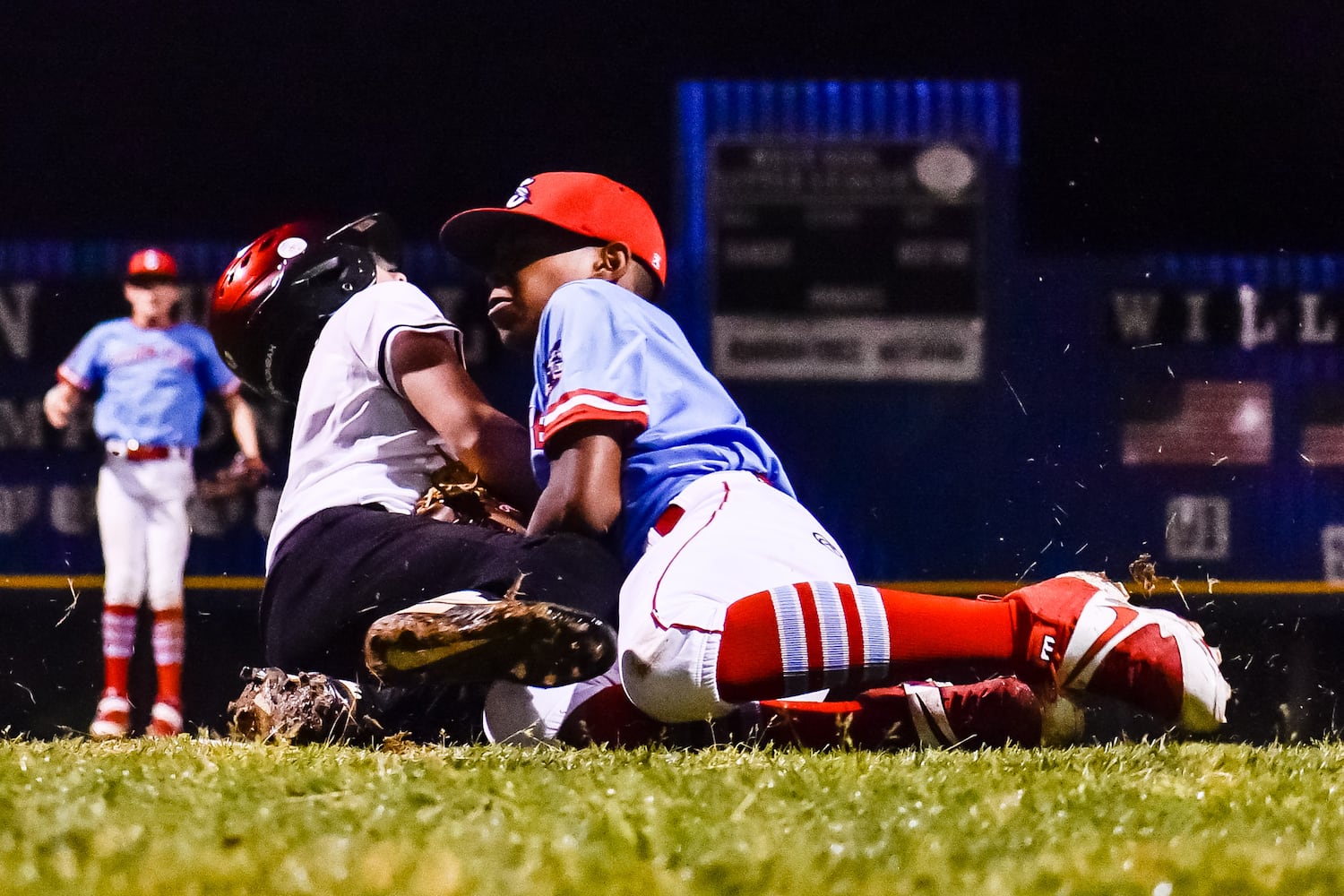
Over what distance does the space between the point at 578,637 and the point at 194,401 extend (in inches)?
84.0

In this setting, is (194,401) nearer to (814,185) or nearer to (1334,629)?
(814,185)

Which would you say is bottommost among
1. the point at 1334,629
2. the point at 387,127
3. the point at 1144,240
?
the point at 1334,629

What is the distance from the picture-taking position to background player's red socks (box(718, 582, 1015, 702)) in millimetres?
2158

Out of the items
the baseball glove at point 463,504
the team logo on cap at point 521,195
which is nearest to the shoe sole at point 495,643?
the baseball glove at point 463,504

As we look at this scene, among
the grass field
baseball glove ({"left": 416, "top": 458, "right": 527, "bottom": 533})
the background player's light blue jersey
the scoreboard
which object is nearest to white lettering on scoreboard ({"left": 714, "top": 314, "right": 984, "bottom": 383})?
the scoreboard

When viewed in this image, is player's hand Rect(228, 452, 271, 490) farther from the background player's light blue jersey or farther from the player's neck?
the background player's light blue jersey

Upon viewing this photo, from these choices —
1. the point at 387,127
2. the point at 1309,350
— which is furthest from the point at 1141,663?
the point at 387,127

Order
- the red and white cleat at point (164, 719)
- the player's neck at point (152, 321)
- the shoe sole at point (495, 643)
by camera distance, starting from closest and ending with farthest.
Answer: the shoe sole at point (495, 643)
the red and white cleat at point (164, 719)
the player's neck at point (152, 321)

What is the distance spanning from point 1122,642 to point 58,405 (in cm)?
278

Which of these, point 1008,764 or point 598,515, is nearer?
point 1008,764

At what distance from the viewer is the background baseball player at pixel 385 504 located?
2199mm

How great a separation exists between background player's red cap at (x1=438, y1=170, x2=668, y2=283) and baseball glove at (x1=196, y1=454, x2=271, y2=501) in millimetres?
847

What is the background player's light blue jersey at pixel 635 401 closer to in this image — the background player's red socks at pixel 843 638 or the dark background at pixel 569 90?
the background player's red socks at pixel 843 638

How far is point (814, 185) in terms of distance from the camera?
3.39 meters
